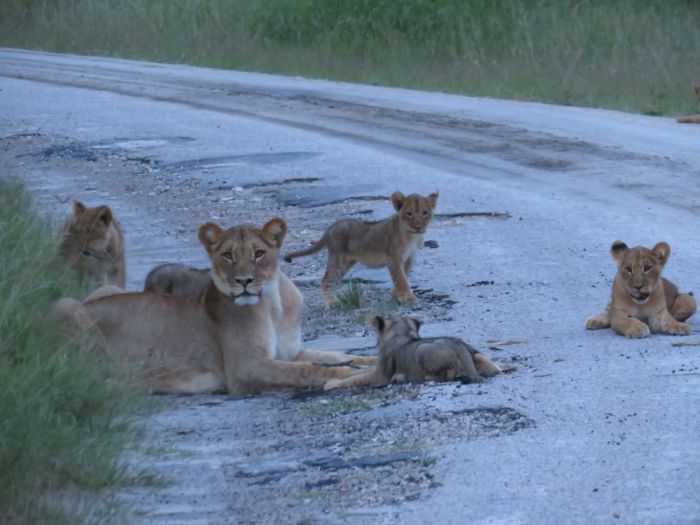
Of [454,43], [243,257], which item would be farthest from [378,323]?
[454,43]

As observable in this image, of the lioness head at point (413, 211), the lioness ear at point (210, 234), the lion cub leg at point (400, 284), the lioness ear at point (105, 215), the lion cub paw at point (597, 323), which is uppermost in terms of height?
the lioness ear at point (210, 234)

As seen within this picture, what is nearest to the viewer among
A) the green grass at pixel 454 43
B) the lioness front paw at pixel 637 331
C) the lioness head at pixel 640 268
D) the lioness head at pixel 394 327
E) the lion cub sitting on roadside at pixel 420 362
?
the lion cub sitting on roadside at pixel 420 362

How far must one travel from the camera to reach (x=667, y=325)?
355 inches

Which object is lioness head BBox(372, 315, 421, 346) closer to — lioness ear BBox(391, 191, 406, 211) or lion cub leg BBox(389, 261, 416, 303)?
lion cub leg BBox(389, 261, 416, 303)

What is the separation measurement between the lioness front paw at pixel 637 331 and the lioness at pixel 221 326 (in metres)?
1.41

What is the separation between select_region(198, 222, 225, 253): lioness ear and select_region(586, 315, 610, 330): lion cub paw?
2117mm

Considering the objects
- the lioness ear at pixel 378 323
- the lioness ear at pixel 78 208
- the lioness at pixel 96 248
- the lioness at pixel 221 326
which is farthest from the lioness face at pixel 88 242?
the lioness ear at pixel 378 323

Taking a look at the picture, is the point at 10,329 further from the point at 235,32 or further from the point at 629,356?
the point at 235,32

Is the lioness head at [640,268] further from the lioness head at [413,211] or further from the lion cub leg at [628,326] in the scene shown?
the lioness head at [413,211]

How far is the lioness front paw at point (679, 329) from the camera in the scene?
353 inches

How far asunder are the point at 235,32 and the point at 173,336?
25.6 metres

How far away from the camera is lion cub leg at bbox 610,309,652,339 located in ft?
29.0

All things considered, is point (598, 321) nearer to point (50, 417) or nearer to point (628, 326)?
point (628, 326)

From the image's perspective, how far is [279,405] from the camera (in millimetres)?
8031
